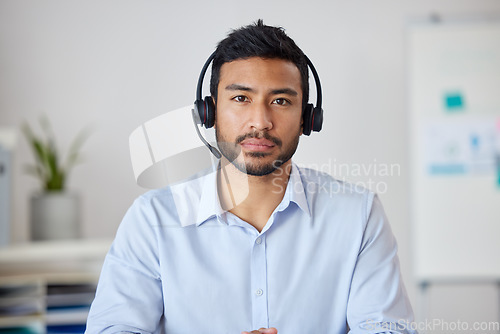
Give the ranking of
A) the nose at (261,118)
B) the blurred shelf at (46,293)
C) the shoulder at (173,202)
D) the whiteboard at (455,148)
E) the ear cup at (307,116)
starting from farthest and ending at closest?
the whiteboard at (455,148), the blurred shelf at (46,293), the shoulder at (173,202), the ear cup at (307,116), the nose at (261,118)

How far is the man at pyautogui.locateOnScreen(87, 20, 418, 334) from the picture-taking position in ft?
3.01

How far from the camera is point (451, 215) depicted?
208 centimetres

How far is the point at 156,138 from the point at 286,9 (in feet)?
3.44

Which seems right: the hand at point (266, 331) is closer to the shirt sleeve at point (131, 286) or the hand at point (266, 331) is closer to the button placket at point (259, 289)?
the button placket at point (259, 289)

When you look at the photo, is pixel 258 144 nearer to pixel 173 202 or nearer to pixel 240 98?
pixel 240 98

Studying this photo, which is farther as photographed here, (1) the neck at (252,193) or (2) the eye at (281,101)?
(1) the neck at (252,193)

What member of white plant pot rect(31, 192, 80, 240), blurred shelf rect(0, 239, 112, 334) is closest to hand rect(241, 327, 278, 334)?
blurred shelf rect(0, 239, 112, 334)

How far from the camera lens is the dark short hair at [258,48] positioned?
2.68 ft

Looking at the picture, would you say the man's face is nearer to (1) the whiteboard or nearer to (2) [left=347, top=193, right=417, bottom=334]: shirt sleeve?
(2) [left=347, top=193, right=417, bottom=334]: shirt sleeve

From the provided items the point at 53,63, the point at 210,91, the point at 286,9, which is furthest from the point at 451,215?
the point at 53,63

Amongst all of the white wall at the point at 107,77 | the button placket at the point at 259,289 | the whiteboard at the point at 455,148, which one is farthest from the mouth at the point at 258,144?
the whiteboard at the point at 455,148

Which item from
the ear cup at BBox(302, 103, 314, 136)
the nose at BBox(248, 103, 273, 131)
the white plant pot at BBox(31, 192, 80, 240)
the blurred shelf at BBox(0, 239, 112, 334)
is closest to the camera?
the nose at BBox(248, 103, 273, 131)

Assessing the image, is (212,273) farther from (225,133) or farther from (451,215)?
(451,215)

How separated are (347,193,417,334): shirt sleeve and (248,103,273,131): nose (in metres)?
0.34
